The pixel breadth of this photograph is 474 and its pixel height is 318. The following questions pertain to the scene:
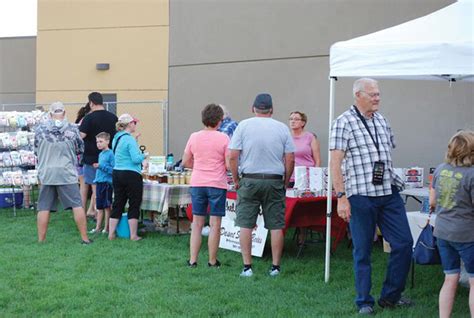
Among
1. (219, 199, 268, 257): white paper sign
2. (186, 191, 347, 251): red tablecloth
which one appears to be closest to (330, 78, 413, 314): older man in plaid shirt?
(186, 191, 347, 251): red tablecloth

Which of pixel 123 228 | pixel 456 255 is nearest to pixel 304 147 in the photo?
pixel 123 228

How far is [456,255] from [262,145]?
2.21m

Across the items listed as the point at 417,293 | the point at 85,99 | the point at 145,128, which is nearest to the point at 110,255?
the point at 417,293

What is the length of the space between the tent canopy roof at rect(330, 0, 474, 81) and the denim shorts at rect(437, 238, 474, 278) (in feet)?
4.35

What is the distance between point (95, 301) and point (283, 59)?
6.20m

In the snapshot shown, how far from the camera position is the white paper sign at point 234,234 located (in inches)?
289

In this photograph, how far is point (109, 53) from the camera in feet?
47.1

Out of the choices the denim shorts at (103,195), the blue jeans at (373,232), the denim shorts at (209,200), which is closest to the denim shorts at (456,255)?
the blue jeans at (373,232)

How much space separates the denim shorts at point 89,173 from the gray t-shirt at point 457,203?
239 inches

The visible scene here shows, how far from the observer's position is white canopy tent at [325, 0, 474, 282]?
5.06 m

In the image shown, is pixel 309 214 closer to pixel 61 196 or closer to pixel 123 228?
pixel 123 228

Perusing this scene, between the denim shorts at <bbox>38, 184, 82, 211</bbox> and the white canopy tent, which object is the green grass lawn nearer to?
the denim shorts at <bbox>38, 184, 82, 211</bbox>

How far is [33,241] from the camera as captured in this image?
8.38 meters

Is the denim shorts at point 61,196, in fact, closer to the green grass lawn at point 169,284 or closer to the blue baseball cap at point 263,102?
the green grass lawn at point 169,284
